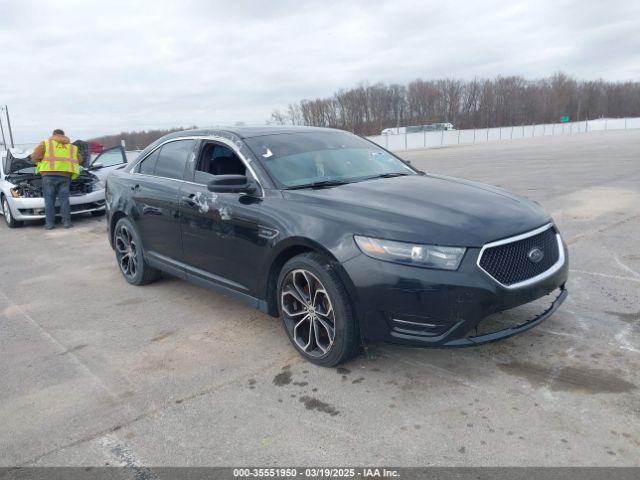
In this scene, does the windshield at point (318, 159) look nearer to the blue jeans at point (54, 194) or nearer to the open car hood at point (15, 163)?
the blue jeans at point (54, 194)

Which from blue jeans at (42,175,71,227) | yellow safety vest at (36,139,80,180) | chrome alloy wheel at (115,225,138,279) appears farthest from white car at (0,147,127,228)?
chrome alloy wheel at (115,225,138,279)

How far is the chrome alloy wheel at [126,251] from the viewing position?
5.68m

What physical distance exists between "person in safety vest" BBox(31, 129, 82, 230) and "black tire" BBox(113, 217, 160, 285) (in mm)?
4820

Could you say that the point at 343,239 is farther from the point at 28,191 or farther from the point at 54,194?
the point at 28,191

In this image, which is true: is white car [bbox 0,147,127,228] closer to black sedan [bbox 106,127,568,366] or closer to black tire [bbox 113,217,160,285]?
black tire [bbox 113,217,160,285]

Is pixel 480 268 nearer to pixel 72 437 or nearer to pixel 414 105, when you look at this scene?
pixel 72 437

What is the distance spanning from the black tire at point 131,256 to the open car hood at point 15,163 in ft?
22.5

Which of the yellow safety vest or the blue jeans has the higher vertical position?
the yellow safety vest

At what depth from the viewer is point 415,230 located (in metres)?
3.06

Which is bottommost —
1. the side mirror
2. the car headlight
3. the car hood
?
the car headlight

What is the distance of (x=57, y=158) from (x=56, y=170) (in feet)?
0.76

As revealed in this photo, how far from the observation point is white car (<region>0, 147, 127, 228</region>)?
411 inches

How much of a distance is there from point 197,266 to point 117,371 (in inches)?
46.4

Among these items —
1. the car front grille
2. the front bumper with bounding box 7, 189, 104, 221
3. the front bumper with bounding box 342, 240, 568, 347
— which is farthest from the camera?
the front bumper with bounding box 7, 189, 104, 221
